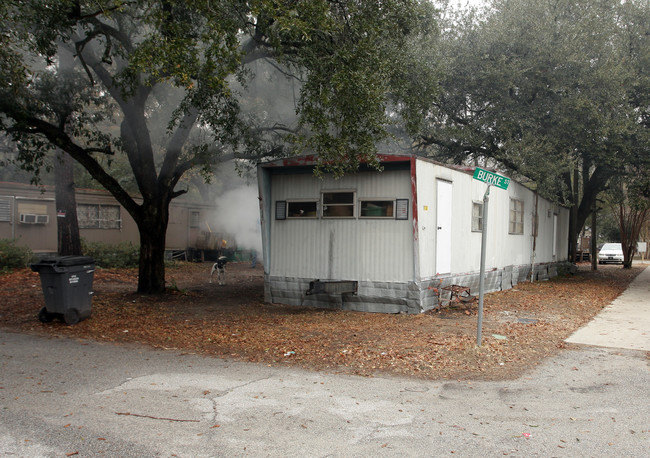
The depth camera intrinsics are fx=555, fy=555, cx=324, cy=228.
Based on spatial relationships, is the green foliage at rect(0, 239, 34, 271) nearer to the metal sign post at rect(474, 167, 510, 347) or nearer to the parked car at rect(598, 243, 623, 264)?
the metal sign post at rect(474, 167, 510, 347)

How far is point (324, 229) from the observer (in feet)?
35.9

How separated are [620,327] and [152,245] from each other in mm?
9467

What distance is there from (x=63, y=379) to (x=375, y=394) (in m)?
3.26

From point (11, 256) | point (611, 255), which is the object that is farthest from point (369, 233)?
point (611, 255)

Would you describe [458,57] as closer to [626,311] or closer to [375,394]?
[626,311]

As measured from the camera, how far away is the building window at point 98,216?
826 inches

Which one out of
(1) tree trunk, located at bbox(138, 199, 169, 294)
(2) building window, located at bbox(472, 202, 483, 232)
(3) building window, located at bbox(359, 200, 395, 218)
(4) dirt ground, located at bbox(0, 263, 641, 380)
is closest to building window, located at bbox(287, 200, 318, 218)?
(3) building window, located at bbox(359, 200, 395, 218)

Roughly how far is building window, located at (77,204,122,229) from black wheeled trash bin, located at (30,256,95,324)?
12.8 m

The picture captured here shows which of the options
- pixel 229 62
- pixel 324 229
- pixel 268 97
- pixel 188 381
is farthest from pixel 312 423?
pixel 268 97

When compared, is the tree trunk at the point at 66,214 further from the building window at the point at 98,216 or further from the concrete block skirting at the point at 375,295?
the concrete block skirting at the point at 375,295

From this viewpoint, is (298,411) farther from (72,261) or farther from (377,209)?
(377,209)

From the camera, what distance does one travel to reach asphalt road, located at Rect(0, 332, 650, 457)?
13.3 ft

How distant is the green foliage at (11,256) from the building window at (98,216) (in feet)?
12.5

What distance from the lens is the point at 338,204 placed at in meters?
10.9
